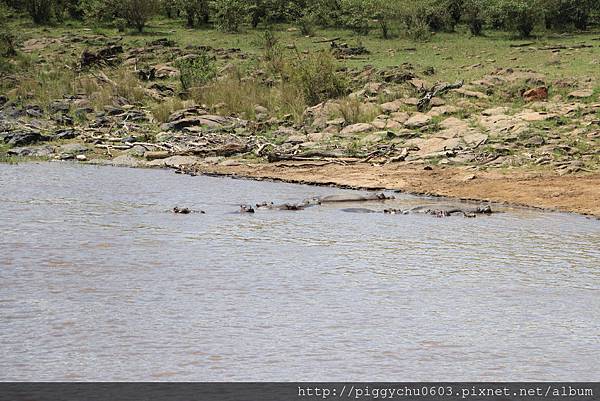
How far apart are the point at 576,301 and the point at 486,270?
53.9 inches

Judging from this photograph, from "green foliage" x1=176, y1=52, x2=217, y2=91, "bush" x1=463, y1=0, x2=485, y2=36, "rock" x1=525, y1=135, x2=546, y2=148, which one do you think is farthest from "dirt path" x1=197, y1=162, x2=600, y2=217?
"bush" x1=463, y1=0, x2=485, y2=36

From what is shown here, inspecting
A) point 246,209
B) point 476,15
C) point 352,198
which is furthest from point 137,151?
point 476,15

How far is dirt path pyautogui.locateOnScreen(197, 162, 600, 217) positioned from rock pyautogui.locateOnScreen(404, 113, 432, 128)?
285 cm

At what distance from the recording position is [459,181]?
14.9 meters

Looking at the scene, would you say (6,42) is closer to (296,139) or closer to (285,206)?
(296,139)

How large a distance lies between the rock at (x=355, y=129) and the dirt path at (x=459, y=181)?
2.36m

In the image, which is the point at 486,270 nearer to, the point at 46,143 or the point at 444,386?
the point at 444,386

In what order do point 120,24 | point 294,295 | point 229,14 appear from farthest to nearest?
point 120,24 → point 229,14 → point 294,295

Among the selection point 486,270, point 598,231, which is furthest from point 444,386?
point 598,231

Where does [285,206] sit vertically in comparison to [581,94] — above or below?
below

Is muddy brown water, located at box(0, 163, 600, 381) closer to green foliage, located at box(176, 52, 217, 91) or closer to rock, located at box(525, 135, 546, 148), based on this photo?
rock, located at box(525, 135, 546, 148)

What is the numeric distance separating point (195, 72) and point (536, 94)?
1043 centimetres

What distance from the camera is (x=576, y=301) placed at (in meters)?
7.66

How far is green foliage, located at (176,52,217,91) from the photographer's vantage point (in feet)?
83.1
